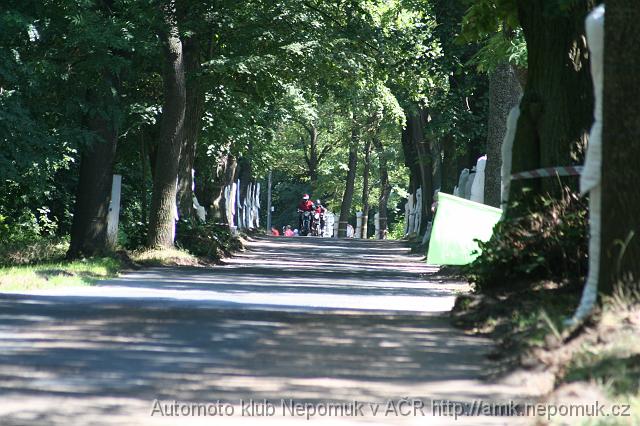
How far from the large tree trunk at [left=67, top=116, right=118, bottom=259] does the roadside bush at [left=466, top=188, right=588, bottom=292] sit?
14000 mm

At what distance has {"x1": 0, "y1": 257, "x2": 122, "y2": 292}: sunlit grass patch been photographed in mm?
16969

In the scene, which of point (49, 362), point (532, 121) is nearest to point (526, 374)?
point (49, 362)

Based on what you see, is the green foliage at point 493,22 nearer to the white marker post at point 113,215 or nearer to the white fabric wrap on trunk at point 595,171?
the white fabric wrap on trunk at point 595,171

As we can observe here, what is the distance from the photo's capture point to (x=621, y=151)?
33.5ft

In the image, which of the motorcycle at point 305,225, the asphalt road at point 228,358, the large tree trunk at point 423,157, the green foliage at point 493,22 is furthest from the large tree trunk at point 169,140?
the motorcycle at point 305,225

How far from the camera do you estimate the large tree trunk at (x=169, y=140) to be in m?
28.0

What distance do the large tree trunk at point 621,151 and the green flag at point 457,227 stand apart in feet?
34.8

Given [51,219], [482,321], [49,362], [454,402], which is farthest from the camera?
[51,219]

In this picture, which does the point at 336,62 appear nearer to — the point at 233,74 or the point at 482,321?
the point at 233,74

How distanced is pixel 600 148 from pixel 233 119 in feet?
82.6

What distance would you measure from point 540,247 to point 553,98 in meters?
1.89

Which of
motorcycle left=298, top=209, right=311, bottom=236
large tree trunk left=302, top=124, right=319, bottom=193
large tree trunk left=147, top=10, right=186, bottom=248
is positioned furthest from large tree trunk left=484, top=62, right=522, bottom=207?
large tree trunk left=302, top=124, right=319, bottom=193

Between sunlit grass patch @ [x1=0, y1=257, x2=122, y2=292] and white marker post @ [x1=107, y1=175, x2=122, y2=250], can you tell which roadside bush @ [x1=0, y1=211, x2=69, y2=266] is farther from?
sunlit grass patch @ [x1=0, y1=257, x2=122, y2=292]

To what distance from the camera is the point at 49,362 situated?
9242mm
